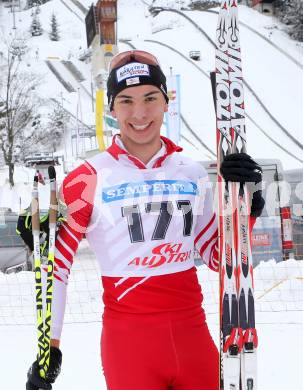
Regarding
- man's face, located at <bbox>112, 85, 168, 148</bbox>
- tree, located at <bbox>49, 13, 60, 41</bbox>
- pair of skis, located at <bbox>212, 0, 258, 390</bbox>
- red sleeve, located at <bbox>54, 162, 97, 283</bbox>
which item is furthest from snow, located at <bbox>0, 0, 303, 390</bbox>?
pair of skis, located at <bbox>212, 0, 258, 390</bbox>

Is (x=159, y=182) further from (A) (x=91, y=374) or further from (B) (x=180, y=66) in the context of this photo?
(B) (x=180, y=66)

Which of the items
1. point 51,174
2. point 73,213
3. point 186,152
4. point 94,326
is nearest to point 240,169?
point 73,213

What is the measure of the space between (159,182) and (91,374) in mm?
2585

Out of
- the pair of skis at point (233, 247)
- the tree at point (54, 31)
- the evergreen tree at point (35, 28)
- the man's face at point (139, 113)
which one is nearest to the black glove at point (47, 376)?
the pair of skis at point (233, 247)

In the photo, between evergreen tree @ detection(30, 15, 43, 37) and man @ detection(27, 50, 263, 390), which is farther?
evergreen tree @ detection(30, 15, 43, 37)

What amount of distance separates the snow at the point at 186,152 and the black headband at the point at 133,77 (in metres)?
1.72

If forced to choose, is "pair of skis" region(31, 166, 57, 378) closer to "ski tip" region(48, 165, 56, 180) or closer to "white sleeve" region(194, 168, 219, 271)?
"ski tip" region(48, 165, 56, 180)

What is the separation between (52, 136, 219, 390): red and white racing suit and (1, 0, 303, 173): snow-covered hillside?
2271 centimetres

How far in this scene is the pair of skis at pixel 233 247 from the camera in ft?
6.83

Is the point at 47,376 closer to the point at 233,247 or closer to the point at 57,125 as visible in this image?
the point at 233,247

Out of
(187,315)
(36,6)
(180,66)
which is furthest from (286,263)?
Result: (36,6)

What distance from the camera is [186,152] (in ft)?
85.6

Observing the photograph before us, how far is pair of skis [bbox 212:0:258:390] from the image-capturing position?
2.08m

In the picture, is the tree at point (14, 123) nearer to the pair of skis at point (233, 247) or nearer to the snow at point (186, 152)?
the snow at point (186, 152)
